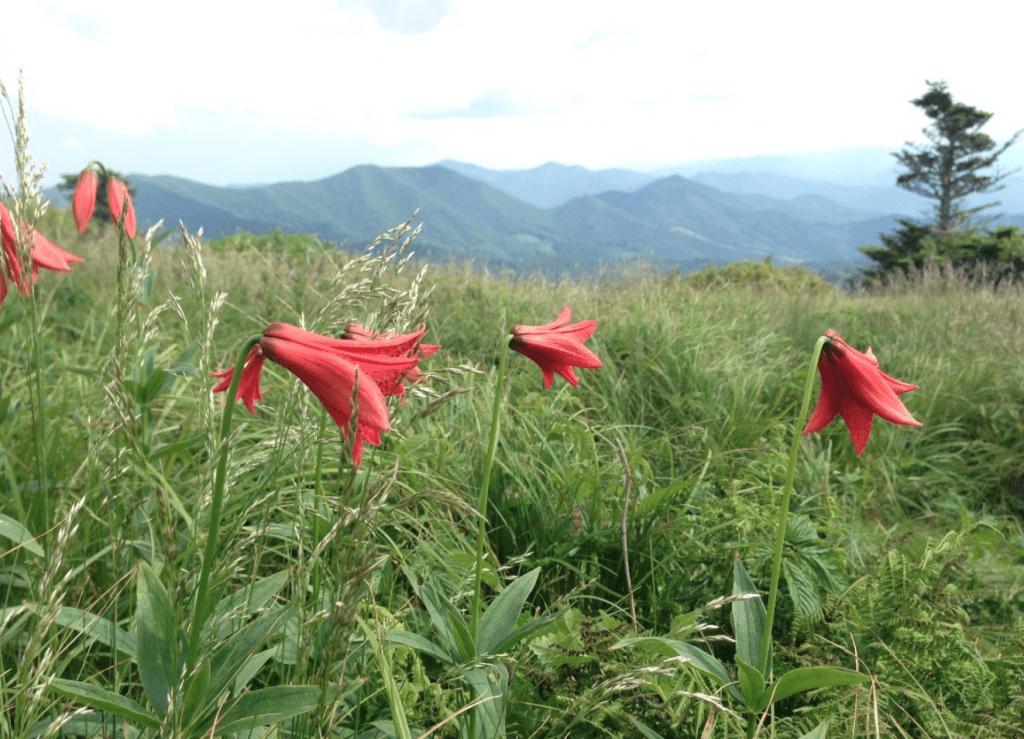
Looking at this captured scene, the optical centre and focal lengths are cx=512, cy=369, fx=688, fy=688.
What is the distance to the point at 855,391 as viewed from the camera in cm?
130

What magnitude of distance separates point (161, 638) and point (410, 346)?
0.60 metres

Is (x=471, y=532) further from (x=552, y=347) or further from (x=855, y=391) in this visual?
(x=855, y=391)

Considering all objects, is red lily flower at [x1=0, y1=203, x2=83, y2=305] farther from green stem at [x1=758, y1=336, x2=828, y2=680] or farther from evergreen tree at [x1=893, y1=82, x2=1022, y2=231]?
evergreen tree at [x1=893, y1=82, x2=1022, y2=231]

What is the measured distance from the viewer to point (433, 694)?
149 centimetres

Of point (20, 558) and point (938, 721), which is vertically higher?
point (20, 558)

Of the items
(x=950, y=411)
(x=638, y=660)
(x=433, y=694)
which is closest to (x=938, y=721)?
(x=638, y=660)

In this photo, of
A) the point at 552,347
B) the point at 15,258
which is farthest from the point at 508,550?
the point at 15,258

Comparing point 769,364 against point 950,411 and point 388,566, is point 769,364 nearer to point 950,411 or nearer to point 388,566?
point 950,411

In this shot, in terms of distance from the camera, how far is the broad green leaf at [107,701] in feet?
3.17

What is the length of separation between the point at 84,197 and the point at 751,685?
2379mm

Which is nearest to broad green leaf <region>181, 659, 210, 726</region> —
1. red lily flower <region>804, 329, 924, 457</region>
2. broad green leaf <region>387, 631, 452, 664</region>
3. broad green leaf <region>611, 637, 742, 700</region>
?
broad green leaf <region>387, 631, 452, 664</region>

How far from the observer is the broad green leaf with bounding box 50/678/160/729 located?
97 cm

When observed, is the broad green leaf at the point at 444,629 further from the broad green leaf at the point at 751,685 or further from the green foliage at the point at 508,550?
Answer: the broad green leaf at the point at 751,685

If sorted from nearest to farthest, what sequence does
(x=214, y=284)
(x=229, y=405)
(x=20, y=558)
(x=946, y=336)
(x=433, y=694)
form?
1. (x=229, y=405)
2. (x=433, y=694)
3. (x=20, y=558)
4. (x=214, y=284)
5. (x=946, y=336)
